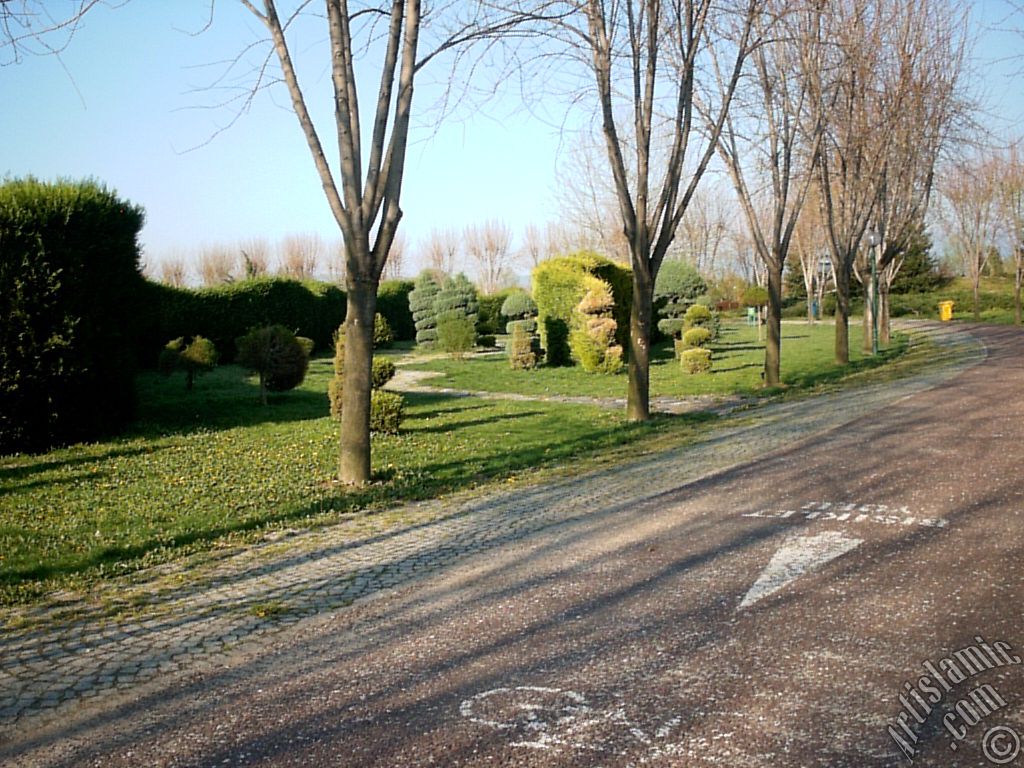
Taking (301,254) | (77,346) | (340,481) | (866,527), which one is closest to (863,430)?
(866,527)

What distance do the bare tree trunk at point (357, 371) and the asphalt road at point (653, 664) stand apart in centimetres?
313

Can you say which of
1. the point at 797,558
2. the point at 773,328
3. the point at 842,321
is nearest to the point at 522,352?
the point at 773,328

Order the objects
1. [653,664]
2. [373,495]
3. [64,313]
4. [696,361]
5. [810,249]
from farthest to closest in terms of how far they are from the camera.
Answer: [810,249], [696,361], [64,313], [373,495], [653,664]

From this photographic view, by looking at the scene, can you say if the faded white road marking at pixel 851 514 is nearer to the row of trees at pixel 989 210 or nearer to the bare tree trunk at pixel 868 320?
the bare tree trunk at pixel 868 320

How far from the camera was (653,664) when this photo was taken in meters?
4.16

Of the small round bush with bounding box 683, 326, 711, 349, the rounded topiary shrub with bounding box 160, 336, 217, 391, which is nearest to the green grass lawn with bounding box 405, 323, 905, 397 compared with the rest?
the small round bush with bounding box 683, 326, 711, 349

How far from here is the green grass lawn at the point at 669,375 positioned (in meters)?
19.7

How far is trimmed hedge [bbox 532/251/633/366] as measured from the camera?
1019 inches

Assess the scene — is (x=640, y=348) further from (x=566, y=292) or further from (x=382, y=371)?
(x=566, y=292)

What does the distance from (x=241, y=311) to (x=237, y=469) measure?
768 inches

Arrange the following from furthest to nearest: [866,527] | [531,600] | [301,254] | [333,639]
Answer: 1. [301,254]
2. [866,527]
3. [531,600]
4. [333,639]

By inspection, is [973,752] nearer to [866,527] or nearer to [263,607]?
[866,527]

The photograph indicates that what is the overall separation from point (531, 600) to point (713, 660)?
139 centimetres

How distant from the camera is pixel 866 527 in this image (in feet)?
21.0
